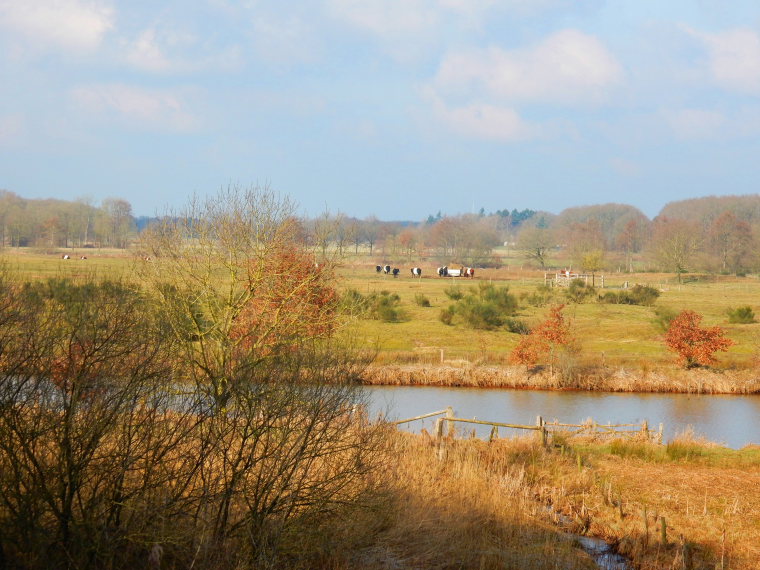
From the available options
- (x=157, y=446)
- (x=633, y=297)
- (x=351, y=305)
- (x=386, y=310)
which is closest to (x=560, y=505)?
(x=157, y=446)

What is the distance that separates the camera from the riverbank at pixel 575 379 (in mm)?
34375

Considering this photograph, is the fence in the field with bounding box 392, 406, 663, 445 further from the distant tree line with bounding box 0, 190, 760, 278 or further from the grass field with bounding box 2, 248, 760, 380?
the distant tree line with bounding box 0, 190, 760, 278

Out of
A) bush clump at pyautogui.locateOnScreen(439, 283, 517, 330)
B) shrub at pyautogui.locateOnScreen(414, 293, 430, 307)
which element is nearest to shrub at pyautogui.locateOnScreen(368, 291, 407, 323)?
shrub at pyautogui.locateOnScreen(414, 293, 430, 307)

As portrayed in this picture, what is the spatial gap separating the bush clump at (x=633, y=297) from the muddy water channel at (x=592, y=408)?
28363 millimetres

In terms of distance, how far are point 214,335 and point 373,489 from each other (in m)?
11.1

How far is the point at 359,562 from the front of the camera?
11195 mm

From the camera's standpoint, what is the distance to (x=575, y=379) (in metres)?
35.2

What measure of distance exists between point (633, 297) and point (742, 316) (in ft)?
40.3

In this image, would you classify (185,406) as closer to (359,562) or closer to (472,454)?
(359,562)

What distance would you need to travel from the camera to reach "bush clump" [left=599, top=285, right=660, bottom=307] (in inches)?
2421

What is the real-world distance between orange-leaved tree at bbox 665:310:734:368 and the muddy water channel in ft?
10.4

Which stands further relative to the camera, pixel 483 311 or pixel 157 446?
pixel 483 311

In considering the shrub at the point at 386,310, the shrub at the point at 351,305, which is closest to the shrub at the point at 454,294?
the shrub at the point at 386,310

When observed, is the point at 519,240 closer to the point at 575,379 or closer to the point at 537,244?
the point at 537,244
